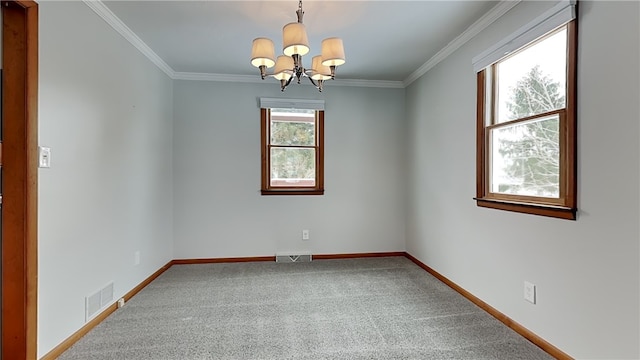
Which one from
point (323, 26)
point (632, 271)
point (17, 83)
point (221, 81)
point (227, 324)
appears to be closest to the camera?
point (632, 271)

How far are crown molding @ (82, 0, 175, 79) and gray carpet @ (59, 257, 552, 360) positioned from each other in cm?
233

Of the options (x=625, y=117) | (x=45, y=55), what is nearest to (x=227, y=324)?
(x=45, y=55)

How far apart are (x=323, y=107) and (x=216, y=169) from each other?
1.59 metres

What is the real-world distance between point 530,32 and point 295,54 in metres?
1.57

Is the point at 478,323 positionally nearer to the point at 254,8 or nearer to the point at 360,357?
the point at 360,357

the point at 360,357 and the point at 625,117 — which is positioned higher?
the point at 625,117

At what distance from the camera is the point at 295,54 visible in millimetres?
2059

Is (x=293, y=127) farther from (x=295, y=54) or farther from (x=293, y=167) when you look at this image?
(x=295, y=54)

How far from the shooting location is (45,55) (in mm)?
1901

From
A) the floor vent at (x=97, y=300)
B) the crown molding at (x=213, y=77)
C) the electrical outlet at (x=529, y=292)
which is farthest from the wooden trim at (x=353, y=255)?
the crown molding at (x=213, y=77)

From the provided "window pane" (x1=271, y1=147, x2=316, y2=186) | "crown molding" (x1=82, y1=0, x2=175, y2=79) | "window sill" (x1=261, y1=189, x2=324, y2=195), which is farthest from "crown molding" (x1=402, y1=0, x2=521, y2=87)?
"crown molding" (x1=82, y1=0, x2=175, y2=79)

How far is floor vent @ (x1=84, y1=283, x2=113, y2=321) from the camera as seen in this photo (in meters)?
2.31

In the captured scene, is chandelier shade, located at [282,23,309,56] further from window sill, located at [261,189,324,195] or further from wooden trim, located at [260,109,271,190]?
window sill, located at [261,189,324,195]

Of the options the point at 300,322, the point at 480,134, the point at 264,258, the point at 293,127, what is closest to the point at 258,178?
the point at 293,127
